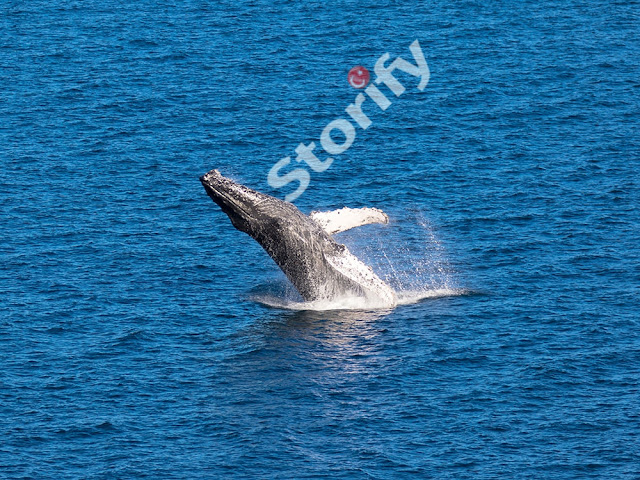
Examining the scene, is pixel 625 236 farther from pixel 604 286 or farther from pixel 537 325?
pixel 537 325

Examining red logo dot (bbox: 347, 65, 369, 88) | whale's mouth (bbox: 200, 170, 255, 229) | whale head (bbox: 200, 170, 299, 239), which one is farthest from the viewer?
red logo dot (bbox: 347, 65, 369, 88)

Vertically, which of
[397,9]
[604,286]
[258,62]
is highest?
[397,9]

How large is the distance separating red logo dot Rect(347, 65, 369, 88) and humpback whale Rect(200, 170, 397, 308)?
1519 inches

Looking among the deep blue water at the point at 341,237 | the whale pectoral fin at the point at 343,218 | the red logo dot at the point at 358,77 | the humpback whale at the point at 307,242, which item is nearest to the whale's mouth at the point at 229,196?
the humpback whale at the point at 307,242

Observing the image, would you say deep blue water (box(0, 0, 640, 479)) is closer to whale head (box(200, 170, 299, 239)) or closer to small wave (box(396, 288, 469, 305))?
small wave (box(396, 288, 469, 305))

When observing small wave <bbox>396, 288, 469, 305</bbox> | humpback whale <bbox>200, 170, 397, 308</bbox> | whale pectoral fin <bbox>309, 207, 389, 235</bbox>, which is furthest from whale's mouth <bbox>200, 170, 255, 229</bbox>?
small wave <bbox>396, 288, 469, 305</bbox>

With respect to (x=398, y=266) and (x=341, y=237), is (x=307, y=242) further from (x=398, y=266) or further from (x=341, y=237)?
(x=341, y=237)

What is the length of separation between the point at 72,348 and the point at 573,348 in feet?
82.5

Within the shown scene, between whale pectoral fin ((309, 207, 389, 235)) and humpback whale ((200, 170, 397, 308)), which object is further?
whale pectoral fin ((309, 207, 389, 235))

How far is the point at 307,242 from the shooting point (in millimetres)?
64688

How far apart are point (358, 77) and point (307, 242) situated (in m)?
42.2

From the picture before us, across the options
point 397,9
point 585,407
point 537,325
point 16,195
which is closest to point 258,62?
point 397,9

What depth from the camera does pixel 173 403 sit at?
192 feet

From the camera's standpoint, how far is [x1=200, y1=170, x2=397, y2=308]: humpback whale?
62719mm
